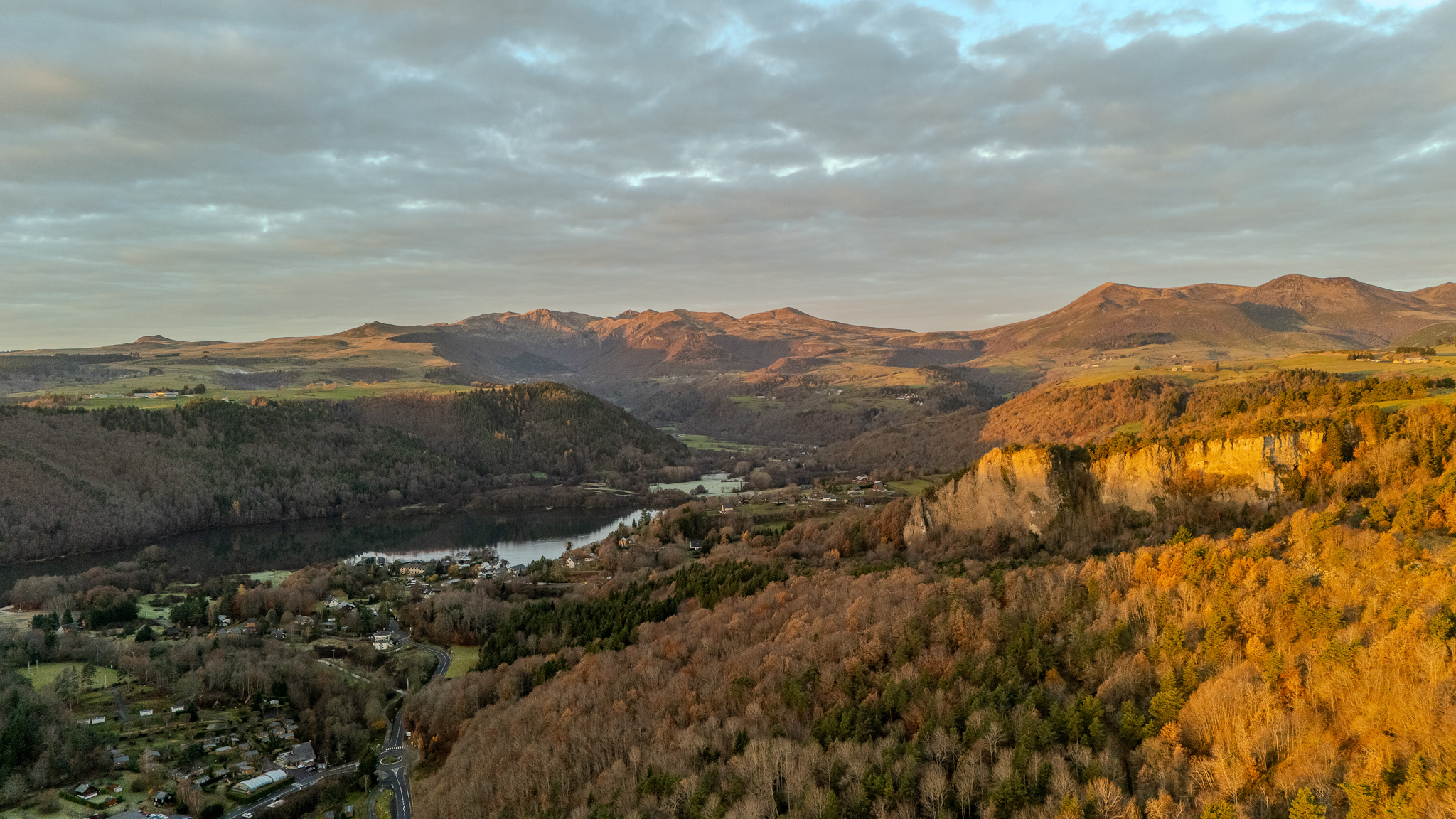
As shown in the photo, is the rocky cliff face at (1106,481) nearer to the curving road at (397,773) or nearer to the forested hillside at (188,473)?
the curving road at (397,773)

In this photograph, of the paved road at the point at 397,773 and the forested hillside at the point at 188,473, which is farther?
the forested hillside at the point at 188,473

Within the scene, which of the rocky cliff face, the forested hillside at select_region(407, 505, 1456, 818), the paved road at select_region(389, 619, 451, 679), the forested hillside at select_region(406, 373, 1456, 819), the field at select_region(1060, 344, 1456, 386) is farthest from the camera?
the field at select_region(1060, 344, 1456, 386)

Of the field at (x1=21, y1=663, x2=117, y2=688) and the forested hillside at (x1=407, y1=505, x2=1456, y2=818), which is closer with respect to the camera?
the forested hillside at (x1=407, y1=505, x2=1456, y2=818)

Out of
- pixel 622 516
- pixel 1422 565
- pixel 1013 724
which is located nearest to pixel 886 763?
pixel 1013 724

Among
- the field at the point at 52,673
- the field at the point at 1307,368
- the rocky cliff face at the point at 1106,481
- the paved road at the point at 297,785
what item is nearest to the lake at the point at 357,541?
the field at the point at 52,673

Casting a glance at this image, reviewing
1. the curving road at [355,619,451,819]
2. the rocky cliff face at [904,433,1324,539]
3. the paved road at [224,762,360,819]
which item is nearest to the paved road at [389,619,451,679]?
the curving road at [355,619,451,819]

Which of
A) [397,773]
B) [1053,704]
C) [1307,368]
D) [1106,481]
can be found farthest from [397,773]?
[1307,368]

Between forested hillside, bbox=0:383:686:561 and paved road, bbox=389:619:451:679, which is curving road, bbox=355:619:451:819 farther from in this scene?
forested hillside, bbox=0:383:686:561

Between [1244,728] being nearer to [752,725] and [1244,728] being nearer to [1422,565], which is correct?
[1422,565]
